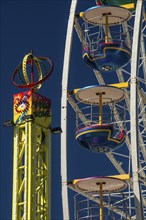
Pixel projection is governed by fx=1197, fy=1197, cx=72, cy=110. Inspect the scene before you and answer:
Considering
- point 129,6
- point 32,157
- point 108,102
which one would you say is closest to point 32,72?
point 32,157

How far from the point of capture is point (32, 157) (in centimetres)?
4028

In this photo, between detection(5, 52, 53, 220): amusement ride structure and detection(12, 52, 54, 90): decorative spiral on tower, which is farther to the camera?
detection(12, 52, 54, 90): decorative spiral on tower

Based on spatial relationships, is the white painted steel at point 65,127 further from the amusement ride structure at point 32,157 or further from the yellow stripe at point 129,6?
the amusement ride structure at point 32,157

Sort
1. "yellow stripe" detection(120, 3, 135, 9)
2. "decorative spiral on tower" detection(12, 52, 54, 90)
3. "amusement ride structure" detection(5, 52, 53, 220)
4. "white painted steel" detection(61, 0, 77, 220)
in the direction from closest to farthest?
"amusement ride structure" detection(5, 52, 53, 220), "decorative spiral on tower" detection(12, 52, 54, 90), "white painted steel" detection(61, 0, 77, 220), "yellow stripe" detection(120, 3, 135, 9)

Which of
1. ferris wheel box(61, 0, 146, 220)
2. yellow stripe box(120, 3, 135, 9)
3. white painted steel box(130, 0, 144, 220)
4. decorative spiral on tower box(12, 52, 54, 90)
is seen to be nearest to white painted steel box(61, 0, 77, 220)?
ferris wheel box(61, 0, 146, 220)

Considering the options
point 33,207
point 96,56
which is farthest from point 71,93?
point 33,207

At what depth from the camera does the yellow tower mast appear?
40062 mm

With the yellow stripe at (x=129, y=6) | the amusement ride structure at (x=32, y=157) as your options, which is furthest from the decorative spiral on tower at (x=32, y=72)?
the yellow stripe at (x=129, y=6)

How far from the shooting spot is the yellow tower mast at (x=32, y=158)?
4006cm

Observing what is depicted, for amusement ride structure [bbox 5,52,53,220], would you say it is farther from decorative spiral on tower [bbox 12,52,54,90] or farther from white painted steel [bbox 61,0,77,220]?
white painted steel [bbox 61,0,77,220]

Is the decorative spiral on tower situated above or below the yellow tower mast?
above

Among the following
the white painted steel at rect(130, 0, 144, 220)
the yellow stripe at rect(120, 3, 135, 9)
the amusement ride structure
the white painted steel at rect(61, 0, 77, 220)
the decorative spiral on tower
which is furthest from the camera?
the yellow stripe at rect(120, 3, 135, 9)

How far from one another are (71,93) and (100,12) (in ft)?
12.6

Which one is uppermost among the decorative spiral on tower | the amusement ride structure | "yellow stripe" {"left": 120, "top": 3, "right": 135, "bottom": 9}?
"yellow stripe" {"left": 120, "top": 3, "right": 135, "bottom": 9}
